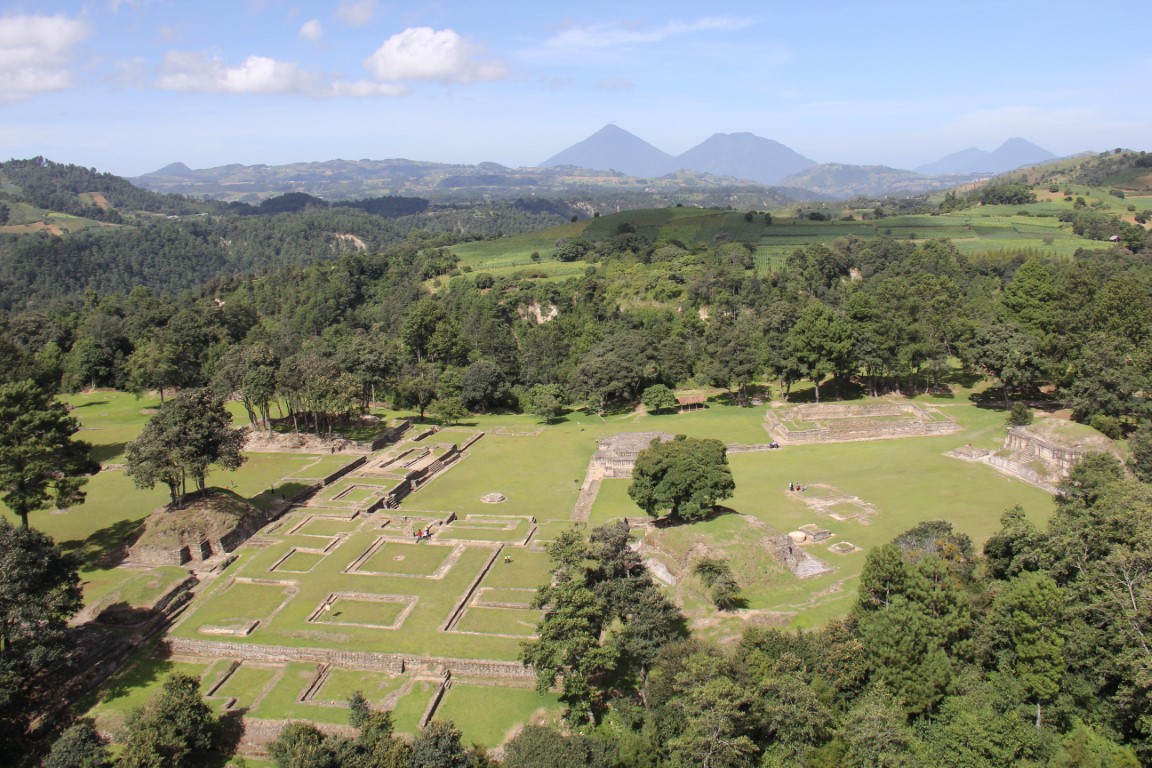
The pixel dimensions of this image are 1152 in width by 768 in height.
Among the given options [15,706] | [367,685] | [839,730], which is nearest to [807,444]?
[839,730]

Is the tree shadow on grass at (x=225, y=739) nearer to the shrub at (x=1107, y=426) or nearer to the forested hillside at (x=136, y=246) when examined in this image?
the shrub at (x=1107, y=426)

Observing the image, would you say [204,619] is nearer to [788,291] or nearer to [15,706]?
[15,706]

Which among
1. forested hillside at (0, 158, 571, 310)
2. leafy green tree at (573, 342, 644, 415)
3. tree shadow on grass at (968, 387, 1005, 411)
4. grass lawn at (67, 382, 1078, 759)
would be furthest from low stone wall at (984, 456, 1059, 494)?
forested hillside at (0, 158, 571, 310)

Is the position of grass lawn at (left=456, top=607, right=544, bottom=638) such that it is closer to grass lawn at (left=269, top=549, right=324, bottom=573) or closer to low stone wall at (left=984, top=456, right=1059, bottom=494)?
grass lawn at (left=269, top=549, right=324, bottom=573)

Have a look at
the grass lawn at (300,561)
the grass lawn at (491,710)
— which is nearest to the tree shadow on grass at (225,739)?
the grass lawn at (491,710)

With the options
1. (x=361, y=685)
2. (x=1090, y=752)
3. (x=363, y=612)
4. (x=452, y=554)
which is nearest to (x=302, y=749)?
(x=361, y=685)

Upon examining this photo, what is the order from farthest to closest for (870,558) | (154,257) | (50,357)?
(154,257) → (50,357) → (870,558)

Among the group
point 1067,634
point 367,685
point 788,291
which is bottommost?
point 367,685

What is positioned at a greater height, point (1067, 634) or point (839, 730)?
point (1067, 634)
